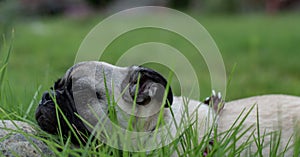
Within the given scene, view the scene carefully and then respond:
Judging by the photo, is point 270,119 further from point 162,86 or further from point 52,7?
point 52,7

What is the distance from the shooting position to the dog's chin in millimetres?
1742

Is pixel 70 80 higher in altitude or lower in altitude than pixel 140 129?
higher

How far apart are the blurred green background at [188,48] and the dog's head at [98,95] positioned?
1.41 ft

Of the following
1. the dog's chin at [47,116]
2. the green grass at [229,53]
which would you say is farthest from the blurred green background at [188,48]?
the dog's chin at [47,116]

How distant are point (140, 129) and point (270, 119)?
2.27 ft

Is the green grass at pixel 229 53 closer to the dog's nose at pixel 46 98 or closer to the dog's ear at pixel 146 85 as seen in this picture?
the dog's nose at pixel 46 98

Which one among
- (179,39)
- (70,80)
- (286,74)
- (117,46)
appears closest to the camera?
(70,80)

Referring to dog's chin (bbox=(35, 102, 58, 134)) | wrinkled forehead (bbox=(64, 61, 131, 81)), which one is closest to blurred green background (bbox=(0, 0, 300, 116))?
dog's chin (bbox=(35, 102, 58, 134))

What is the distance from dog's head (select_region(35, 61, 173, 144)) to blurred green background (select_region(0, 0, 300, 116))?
0.43 meters

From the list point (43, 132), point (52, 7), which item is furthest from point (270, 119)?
point (52, 7)

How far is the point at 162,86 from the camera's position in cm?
175

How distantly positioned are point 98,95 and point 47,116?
0.20 metres

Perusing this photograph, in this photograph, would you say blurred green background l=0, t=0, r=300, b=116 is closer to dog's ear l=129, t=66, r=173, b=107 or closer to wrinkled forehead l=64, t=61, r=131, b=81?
wrinkled forehead l=64, t=61, r=131, b=81

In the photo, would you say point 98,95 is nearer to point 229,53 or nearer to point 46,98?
point 46,98
